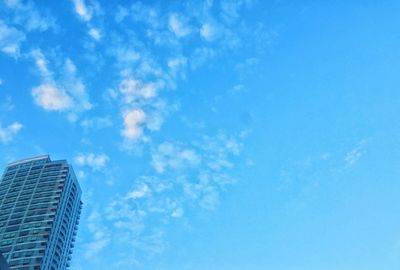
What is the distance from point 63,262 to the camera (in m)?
111

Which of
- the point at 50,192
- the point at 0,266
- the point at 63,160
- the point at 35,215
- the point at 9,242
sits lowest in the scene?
the point at 0,266

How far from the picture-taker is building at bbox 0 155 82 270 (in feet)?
331

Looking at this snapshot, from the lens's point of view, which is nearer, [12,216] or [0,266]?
[0,266]

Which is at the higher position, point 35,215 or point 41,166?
point 41,166

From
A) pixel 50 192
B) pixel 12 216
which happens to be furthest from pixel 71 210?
pixel 12 216

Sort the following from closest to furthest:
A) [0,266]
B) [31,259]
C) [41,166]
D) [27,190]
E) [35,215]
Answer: [0,266]
[31,259]
[35,215]
[27,190]
[41,166]

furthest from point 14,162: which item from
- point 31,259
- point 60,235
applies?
point 31,259

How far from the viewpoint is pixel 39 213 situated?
110250 millimetres

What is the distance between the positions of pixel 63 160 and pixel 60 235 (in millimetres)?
27660

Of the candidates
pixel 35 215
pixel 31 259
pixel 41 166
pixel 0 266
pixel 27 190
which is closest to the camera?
pixel 0 266

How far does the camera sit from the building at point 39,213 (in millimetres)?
100875

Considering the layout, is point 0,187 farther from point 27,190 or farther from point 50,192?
point 50,192

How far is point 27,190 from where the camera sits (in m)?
119

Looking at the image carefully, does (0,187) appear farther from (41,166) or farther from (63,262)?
(63,262)
